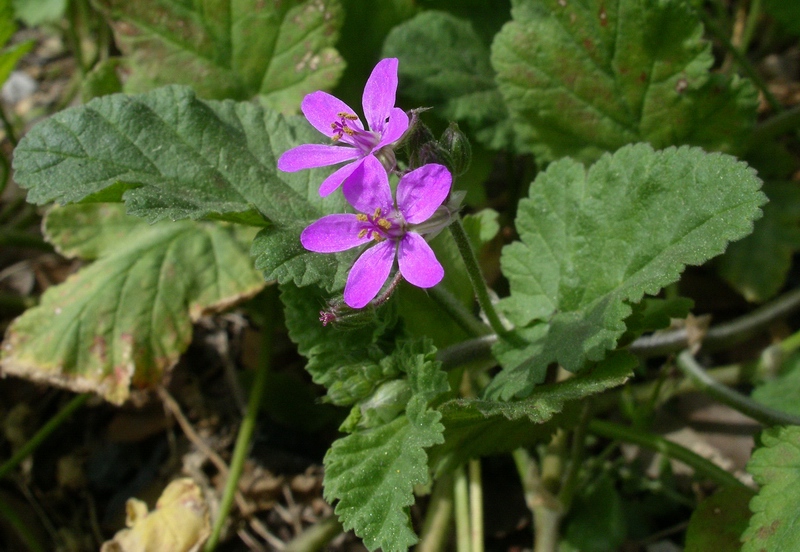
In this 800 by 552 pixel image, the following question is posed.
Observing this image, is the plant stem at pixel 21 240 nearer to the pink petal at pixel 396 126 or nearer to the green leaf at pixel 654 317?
the pink petal at pixel 396 126

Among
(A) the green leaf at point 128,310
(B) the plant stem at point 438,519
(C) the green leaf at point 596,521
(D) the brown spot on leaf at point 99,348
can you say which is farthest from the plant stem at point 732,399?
(D) the brown spot on leaf at point 99,348

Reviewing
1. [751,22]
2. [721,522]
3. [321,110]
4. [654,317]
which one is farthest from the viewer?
[751,22]

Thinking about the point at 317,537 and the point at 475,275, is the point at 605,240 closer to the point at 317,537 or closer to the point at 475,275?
the point at 475,275

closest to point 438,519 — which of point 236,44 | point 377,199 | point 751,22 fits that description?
point 377,199

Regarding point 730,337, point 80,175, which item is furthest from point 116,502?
point 730,337

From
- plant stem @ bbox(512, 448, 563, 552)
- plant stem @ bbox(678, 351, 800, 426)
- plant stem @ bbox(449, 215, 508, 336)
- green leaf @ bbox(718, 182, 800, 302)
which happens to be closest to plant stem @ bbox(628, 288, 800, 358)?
green leaf @ bbox(718, 182, 800, 302)

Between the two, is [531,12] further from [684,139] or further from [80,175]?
[80,175]

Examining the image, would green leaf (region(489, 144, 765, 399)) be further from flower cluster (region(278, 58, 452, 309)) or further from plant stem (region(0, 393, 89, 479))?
plant stem (region(0, 393, 89, 479))
